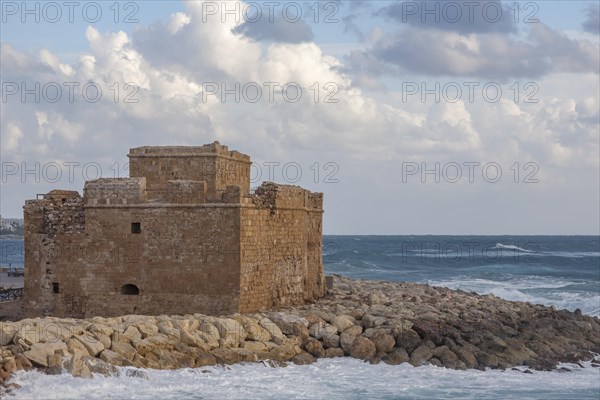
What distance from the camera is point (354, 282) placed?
29.7m

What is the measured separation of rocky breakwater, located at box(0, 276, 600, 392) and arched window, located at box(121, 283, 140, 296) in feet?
5.66

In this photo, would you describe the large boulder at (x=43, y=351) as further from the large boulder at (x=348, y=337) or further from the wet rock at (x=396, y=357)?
the wet rock at (x=396, y=357)

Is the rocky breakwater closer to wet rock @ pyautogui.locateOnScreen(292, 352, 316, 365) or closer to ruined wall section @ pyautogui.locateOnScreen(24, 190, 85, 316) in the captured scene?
wet rock @ pyautogui.locateOnScreen(292, 352, 316, 365)

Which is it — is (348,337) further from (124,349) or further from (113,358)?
(113,358)

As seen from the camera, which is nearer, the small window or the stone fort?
the stone fort

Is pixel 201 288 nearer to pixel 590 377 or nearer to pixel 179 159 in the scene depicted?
pixel 179 159

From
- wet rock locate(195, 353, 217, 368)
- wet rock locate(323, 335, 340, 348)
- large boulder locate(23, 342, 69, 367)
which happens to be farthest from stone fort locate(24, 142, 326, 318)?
large boulder locate(23, 342, 69, 367)

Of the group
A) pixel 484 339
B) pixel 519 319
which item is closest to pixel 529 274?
pixel 519 319

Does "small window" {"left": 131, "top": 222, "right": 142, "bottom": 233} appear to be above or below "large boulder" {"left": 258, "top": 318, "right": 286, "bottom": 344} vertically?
above

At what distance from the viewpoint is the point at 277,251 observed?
20.8 m

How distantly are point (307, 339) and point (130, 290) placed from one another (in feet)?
13.8

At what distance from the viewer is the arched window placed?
1944cm

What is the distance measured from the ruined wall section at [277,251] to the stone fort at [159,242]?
0.05 m

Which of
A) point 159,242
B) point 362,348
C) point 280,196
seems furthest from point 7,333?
point 280,196
